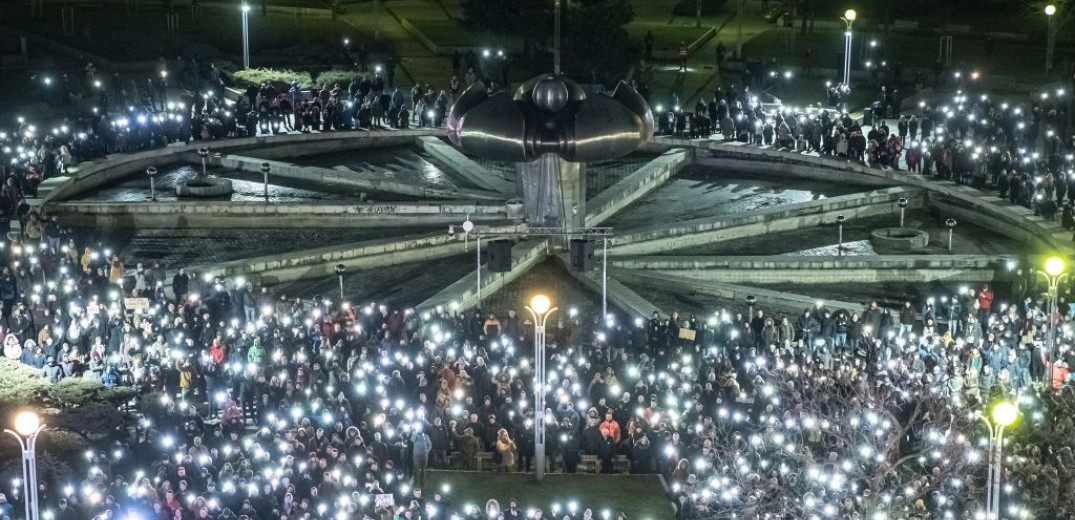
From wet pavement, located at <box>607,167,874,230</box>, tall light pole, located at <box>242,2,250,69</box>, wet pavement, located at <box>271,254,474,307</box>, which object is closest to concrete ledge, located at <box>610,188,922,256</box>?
wet pavement, located at <box>607,167,874,230</box>

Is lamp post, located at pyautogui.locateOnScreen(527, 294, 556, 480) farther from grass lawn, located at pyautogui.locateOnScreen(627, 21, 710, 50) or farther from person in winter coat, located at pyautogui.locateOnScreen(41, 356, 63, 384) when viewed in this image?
grass lawn, located at pyautogui.locateOnScreen(627, 21, 710, 50)

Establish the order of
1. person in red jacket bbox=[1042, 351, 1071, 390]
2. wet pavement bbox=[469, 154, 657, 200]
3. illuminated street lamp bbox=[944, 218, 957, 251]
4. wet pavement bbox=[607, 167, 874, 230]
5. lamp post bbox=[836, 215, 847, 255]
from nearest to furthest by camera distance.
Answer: person in red jacket bbox=[1042, 351, 1071, 390] < illuminated street lamp bbox=[944, 218, 957, 251] < lamp post bbox=[836, 215, 847, 255] < wet pavement bbox=[607, 167, 874, 230] < wet pavement bbox=[469, 154, 657, 200]

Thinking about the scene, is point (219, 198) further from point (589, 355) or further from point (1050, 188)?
point (1050, 188)

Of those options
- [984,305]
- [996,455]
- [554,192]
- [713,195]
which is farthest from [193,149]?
[996,455]

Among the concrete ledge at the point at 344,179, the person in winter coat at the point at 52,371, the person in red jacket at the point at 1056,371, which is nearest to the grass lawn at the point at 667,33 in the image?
the concrete ledge at the point at 344,179

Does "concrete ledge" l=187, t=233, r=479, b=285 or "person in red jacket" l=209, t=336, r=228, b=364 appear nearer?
"person in red jacket" l=209, t=336, r=228, b=364

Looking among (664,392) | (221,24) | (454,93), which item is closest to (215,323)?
(664,392)

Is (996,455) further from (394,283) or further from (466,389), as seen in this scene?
(394,283)
